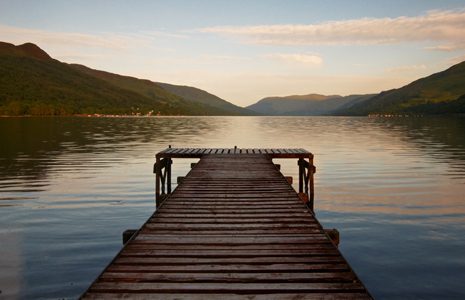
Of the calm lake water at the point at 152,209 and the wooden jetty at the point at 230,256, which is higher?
the wooden jetty at the point at 230,256

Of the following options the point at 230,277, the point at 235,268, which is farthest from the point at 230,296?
the point at 235,268

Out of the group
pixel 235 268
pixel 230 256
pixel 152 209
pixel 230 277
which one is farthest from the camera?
pixel 152 209

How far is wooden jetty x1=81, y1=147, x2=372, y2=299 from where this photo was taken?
579cm

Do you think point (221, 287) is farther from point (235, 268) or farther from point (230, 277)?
point (235, 268)

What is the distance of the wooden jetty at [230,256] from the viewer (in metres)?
5.79

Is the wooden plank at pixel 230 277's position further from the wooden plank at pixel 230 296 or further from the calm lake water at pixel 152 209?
the calm lake water at pixel 152 209

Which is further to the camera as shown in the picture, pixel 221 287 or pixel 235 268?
pixel 235 268

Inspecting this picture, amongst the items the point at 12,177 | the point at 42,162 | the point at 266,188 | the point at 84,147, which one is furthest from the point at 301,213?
the point at 84,147

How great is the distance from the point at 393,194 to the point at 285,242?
1477 centimetres

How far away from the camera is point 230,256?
7160 millimetres

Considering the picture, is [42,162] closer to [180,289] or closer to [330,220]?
[330,220]

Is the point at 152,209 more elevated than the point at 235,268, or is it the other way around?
the point at 235,268

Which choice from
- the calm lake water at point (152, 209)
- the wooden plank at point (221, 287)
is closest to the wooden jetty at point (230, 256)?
the wooden plank at point (221, 287)

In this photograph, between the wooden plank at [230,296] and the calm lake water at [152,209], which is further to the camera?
the calm lake water at [152,209]
